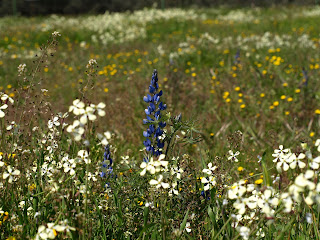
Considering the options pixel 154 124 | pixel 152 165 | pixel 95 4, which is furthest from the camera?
pixel 95 4

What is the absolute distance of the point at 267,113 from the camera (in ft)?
15.3

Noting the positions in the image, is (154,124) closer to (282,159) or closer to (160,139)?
(160,139)

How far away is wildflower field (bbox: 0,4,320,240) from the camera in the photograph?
1707 millimetres

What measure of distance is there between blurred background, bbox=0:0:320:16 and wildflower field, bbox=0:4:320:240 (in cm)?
1160

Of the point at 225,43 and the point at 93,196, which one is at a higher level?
the point at 93,196

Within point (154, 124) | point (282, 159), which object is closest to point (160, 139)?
point (154, 124)

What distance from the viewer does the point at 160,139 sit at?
7.23 feet

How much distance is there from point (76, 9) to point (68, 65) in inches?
671

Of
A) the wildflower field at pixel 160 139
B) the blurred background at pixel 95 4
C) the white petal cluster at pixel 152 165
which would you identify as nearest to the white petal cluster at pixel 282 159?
the wildflower field at pixel 160 139

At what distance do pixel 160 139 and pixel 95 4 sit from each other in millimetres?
22792

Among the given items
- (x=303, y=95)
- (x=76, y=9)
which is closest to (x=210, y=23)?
(x=303, y=95)

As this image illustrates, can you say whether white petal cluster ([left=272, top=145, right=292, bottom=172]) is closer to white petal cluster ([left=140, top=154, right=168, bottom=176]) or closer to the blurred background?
white petal cluster ([left=140, top=154, right=168, bottom=176])

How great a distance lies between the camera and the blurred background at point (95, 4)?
21.8 metres

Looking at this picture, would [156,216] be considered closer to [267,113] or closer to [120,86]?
[267,113]
